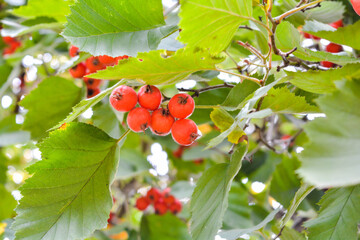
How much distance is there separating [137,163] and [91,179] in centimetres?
104

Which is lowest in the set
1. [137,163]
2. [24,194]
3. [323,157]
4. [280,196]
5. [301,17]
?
[137,163]

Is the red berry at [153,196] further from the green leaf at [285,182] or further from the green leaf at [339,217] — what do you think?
the green leaf at [339,217]

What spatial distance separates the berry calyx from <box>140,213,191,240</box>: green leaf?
104 centimetres

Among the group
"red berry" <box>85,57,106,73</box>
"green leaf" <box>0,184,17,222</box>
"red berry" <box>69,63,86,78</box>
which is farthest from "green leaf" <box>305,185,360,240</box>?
"green leaf" <box>0,184,17,222</box>

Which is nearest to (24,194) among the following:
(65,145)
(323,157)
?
(65,145)

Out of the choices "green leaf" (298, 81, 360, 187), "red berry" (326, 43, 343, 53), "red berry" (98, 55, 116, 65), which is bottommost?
"red berry" (98, 55, 116, 65)

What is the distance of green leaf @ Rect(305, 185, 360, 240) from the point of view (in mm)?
989

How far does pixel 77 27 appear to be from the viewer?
109 centimetres

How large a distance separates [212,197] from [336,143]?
1.74 feet

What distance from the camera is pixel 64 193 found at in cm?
108

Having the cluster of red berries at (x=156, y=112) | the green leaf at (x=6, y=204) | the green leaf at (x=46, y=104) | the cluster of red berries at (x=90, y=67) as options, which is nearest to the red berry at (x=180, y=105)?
the cluster of red berries at (x=156, y=112)

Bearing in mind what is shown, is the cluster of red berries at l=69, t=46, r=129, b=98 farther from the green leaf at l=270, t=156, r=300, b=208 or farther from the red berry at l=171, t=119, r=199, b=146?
the green leaf at l=270, t=156, r=300, b=208

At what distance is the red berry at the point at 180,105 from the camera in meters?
1.05

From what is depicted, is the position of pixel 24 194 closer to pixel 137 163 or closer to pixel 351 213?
pixel 351 213
